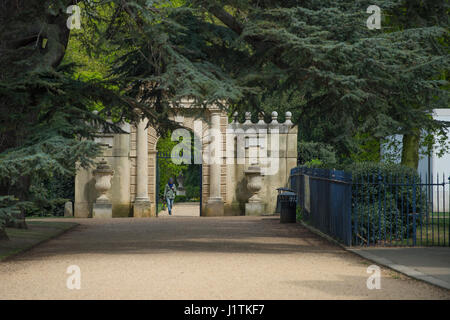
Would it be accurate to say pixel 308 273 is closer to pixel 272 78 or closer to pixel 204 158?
pixel 272 78

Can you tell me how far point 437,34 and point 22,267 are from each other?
9.01m

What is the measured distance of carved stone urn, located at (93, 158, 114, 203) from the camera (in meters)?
26.8

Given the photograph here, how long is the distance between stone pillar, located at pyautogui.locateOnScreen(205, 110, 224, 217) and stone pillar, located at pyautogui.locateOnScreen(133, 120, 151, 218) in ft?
7.67

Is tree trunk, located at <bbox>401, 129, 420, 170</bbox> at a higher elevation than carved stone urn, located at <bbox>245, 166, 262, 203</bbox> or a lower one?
higher

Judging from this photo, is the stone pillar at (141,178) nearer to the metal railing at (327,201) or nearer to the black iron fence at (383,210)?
the metal railing at (327,201)

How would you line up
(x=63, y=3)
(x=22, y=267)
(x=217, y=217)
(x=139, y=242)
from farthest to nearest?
(x=217, y=217), (x=139, y=242), (x=63, y=3), (x=22, y=267)

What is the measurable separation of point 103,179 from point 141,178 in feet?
4.72

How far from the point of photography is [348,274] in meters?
10.3

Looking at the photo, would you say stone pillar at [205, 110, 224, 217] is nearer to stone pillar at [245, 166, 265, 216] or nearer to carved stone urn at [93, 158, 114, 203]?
stone pillar at [245, 166, 265, 216]

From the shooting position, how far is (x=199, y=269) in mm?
10852

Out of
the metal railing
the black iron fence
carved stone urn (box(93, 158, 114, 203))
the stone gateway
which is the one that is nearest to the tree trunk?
the metal railing

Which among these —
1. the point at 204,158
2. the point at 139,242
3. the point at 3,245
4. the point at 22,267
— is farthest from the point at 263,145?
the point at 22,267

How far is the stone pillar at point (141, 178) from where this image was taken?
27250mm

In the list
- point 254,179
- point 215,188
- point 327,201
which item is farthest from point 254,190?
point 327,201
